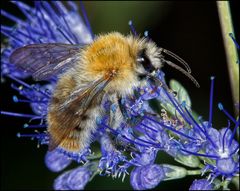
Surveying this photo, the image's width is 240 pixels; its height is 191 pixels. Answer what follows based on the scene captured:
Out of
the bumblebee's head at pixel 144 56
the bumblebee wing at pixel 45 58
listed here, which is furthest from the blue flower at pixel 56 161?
the bumblebee's head at pixel 144 56

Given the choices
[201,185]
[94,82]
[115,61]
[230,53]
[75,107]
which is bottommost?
[201,185]

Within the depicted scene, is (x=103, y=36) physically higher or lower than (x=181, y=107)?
higher

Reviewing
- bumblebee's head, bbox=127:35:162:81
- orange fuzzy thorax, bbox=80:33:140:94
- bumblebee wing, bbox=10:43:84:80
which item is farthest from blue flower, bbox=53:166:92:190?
bumblebee's head, bbox=127:35:162:81

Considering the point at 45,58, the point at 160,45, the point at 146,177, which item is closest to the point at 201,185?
the point at 146,177

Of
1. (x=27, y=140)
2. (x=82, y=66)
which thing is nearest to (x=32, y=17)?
(x=27, y=140)

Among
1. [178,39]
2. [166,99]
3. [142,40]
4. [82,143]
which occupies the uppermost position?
[178,39]

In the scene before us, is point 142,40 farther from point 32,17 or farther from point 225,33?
point 32,17

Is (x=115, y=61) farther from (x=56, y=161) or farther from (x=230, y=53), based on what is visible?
(x=56, y=161)

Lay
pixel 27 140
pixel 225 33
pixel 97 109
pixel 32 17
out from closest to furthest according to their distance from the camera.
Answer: pixel 97 109 → pixel 225 33 → pixel 32 17 → pixel 27 140
